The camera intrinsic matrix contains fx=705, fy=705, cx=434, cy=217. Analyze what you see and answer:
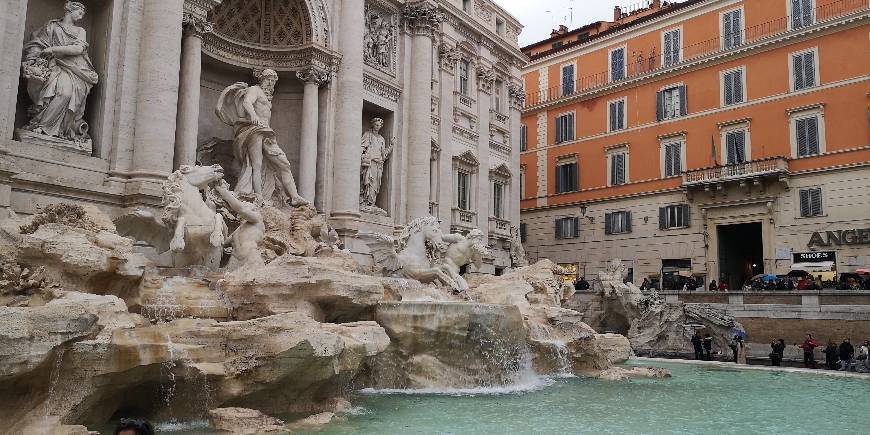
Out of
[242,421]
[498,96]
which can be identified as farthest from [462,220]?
[242,421]

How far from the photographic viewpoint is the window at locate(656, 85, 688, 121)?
105ft

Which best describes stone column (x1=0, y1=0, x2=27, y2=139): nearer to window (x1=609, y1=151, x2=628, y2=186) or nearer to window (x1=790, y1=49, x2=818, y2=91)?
window (x1=609, y1=151, x2=628, y2=186)

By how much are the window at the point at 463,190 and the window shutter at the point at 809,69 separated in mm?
14283

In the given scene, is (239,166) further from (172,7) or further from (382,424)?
(382,424)

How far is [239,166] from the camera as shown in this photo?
17172 mm

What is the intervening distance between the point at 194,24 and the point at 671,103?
23.5 meters

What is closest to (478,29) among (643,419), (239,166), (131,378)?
(239,166)

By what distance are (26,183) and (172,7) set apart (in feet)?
15.4

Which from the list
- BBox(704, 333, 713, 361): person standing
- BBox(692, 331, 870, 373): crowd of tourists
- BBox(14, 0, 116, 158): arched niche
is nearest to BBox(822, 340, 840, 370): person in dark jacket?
BBox(692, 331, 870, 373): crowd of tourists

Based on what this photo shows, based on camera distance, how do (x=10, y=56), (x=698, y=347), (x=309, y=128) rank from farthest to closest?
(x=698, y=347) → (x=309, y=128) → (x=10, y=56)

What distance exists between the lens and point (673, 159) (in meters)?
32.3

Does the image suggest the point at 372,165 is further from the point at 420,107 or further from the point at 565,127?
the point at 565,127

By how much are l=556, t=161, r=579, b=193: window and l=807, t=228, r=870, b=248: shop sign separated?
38.6 ft

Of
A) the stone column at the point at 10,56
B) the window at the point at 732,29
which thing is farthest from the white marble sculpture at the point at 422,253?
the window at the point at 732,29
